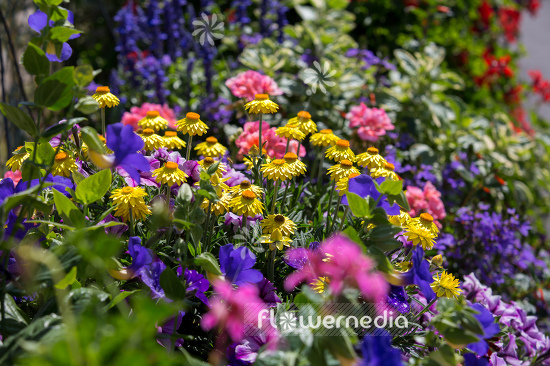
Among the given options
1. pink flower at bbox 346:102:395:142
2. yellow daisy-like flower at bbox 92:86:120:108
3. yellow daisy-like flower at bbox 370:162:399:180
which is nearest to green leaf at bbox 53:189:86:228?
yellow daisy-like flower at bbox 92:86:120:108

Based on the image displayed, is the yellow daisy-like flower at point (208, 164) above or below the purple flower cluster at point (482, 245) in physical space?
above

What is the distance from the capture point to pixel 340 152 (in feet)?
3.55

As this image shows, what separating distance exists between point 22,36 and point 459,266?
2710mm

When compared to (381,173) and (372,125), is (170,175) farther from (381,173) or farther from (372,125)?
(372,125)

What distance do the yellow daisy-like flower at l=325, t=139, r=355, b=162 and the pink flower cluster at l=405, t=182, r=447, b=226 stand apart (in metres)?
0.48

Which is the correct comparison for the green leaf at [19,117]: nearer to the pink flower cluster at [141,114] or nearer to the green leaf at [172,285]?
the green leaf at [172,285]

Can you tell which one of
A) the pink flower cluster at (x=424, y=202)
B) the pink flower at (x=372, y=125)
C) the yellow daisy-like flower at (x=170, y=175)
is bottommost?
the pink flower cluster at (x=424, y=202)

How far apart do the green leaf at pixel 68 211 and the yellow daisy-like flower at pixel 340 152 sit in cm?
56

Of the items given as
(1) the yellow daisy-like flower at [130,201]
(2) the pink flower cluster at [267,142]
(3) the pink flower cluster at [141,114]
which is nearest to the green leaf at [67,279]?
(1) the yellow daisy-like flower at [130,201]

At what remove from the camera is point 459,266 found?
1786 millimetres

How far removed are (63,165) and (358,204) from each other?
624mm

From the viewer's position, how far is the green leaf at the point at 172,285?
28.2 inches

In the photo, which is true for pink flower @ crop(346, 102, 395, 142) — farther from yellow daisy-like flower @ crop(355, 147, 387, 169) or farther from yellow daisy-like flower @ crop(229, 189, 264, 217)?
yellow daisy-like flower @ crop(229, 189, 264, 217)

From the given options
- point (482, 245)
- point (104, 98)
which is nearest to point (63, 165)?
point (104, 98)
